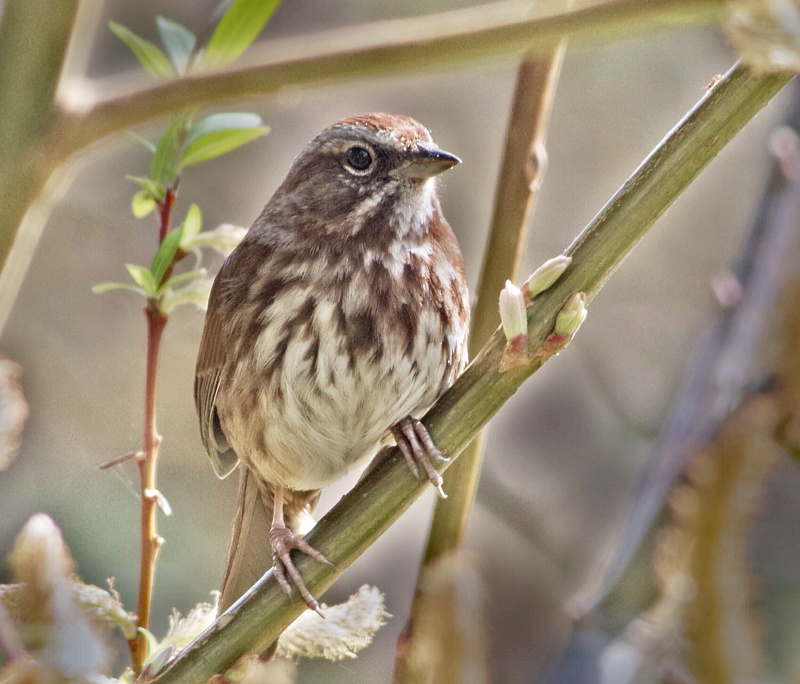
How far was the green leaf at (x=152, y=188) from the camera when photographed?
144 centimetres

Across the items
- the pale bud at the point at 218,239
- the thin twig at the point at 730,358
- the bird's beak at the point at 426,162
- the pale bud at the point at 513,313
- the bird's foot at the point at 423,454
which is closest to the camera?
the pale bud at the point at 513,313

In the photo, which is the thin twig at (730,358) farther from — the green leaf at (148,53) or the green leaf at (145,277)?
the green leaf at (148,53)

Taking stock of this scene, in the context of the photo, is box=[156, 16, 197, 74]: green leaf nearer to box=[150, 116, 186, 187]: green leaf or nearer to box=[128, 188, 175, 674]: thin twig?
box=[150, 116, 186, 187]: green leaf

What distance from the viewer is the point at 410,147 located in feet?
7.07

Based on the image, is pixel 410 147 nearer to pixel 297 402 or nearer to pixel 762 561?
pixel 297 402

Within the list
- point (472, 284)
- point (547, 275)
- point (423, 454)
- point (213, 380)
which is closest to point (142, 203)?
point (423, 454)

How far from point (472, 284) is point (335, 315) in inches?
55.2

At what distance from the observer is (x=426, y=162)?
211 centimetres

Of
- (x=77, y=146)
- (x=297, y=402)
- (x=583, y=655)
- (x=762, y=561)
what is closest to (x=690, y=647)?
(x=77, y=146)

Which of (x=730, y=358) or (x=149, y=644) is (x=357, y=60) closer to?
(x=149, y=644)

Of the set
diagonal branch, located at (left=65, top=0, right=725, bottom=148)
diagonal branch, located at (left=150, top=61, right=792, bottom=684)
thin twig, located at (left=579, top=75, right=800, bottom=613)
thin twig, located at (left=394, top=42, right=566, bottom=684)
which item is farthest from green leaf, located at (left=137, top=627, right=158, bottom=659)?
diagonal branch, located at (left=65, top=0, right=725, bottom=148)

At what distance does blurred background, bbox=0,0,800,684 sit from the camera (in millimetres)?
3152

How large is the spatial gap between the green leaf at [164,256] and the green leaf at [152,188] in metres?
0.07

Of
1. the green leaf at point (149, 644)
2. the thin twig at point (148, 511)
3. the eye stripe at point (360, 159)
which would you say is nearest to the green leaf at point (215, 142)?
the thin twig at point (148, 511)
